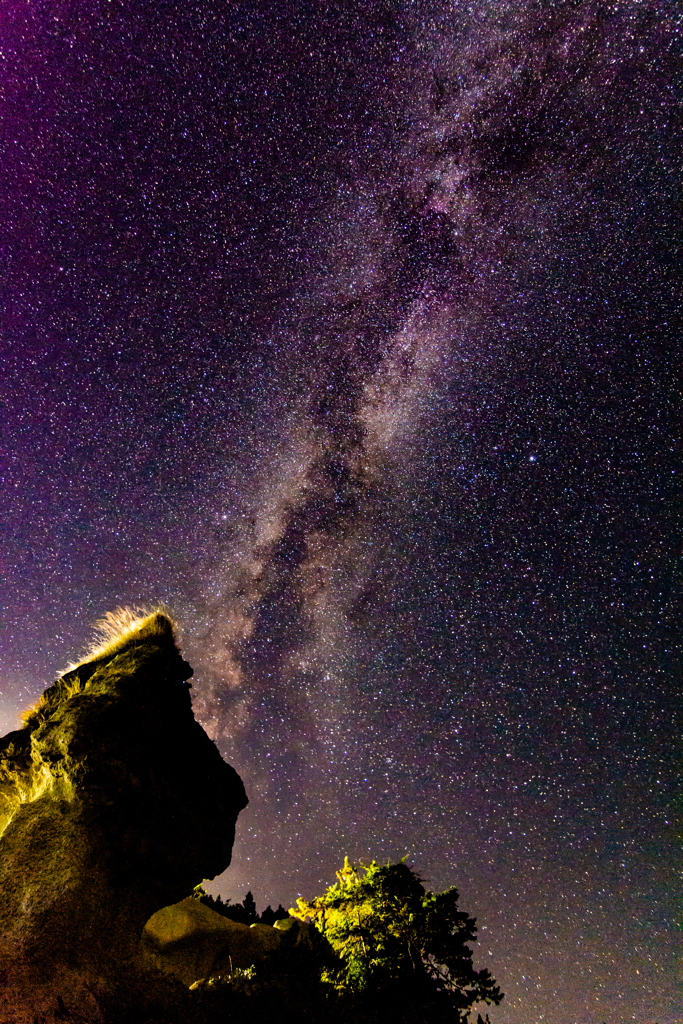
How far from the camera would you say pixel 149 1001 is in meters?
6.75

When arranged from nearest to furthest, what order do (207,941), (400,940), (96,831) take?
(96,831) < (207,941) < (400,940)

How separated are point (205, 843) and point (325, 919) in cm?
1322

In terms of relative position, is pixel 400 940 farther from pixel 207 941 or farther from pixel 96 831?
pixel 96 831

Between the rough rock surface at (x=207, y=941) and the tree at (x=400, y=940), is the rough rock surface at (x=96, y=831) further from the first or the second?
the tree at (x=400, y=940)

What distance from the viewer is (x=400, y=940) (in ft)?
52.3

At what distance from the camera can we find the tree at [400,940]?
46.2 feet

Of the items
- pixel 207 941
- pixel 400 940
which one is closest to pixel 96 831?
pixel 207 941

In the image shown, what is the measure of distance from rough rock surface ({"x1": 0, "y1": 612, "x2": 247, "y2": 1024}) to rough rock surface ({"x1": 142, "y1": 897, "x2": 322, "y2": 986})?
178 centimetres

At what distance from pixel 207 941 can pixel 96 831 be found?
20.1 feet

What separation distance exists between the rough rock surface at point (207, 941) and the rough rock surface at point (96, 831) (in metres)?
1.78

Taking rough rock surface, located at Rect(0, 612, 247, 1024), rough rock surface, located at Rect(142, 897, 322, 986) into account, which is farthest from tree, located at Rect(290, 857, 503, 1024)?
rough rock surface, located at Rect(0, 612, 247, 1024)

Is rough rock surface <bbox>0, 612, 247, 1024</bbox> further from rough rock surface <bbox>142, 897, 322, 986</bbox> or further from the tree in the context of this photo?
the tree

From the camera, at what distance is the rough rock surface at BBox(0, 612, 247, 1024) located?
5.77m

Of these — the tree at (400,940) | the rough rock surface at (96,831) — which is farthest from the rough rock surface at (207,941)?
the tree at (400,940)
